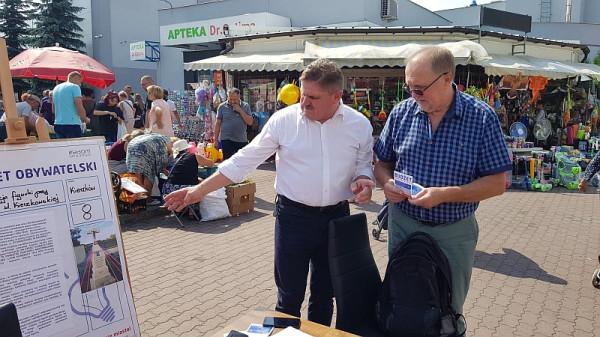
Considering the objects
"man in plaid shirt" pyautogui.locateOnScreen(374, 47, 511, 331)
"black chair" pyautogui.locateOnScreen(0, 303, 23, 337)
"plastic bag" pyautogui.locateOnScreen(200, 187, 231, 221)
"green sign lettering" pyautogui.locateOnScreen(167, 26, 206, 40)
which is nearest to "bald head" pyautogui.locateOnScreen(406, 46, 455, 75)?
"man in plaid shirt" pyautogui.locateOnScreen(374, 47, 511, 331)

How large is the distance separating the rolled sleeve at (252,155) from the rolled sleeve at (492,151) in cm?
108

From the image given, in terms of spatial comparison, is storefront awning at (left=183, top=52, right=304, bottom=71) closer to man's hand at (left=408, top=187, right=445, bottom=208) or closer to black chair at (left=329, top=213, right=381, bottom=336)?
black chair at (left=329, top=213, right=381, bottom=336)

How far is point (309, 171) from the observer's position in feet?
8.23

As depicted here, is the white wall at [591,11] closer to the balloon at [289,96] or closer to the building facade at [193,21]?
the building facade at [193,21]

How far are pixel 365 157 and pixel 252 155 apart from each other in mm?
649

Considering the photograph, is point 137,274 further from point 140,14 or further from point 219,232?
point 140,14

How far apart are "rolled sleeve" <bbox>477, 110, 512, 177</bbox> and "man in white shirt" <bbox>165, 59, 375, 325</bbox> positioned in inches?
23.0

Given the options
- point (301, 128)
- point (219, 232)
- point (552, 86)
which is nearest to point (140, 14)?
point (552, 86)

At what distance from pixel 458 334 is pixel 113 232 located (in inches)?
69.0

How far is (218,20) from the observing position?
19828mm

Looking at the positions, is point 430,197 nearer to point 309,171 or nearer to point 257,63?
point 309,171

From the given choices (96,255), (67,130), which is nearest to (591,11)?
(67,130)

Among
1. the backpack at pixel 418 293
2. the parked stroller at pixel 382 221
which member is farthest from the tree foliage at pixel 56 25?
the backpack at pixel 418 293

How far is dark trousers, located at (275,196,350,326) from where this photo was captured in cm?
256
